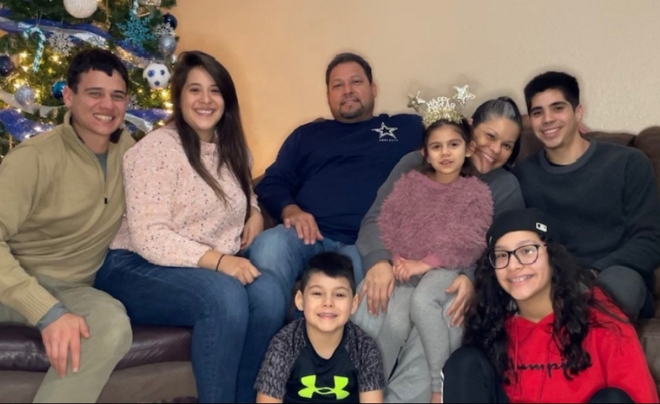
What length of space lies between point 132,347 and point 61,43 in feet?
6.13

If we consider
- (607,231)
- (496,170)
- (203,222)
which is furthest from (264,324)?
(607,231)

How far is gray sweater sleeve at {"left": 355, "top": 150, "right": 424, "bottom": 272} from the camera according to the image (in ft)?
7.62

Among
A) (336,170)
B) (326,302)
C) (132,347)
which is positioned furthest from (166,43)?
(326,302)

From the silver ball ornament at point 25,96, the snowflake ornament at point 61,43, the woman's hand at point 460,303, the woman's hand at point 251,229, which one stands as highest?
the snowflake ornament at point 61,43

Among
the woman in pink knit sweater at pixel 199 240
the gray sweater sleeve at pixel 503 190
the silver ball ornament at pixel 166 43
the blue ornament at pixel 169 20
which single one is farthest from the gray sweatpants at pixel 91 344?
the blue ornament at pixel 169 20

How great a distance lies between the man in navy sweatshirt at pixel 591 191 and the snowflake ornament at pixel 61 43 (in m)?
2.24

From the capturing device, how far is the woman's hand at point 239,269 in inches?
81.7

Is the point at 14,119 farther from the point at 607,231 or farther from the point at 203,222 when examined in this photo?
the point at 607,231

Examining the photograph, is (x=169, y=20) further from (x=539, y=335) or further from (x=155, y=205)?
(x=539, y=335)

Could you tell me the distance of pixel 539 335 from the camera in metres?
1.82

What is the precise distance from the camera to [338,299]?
196 cm

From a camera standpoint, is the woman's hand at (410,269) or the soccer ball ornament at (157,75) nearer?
the woman's hand at (410,269)

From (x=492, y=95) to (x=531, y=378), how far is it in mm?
1866

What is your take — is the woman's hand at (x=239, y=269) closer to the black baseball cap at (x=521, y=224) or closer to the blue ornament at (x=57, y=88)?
the black baseball cap at (x=521, y=224)
